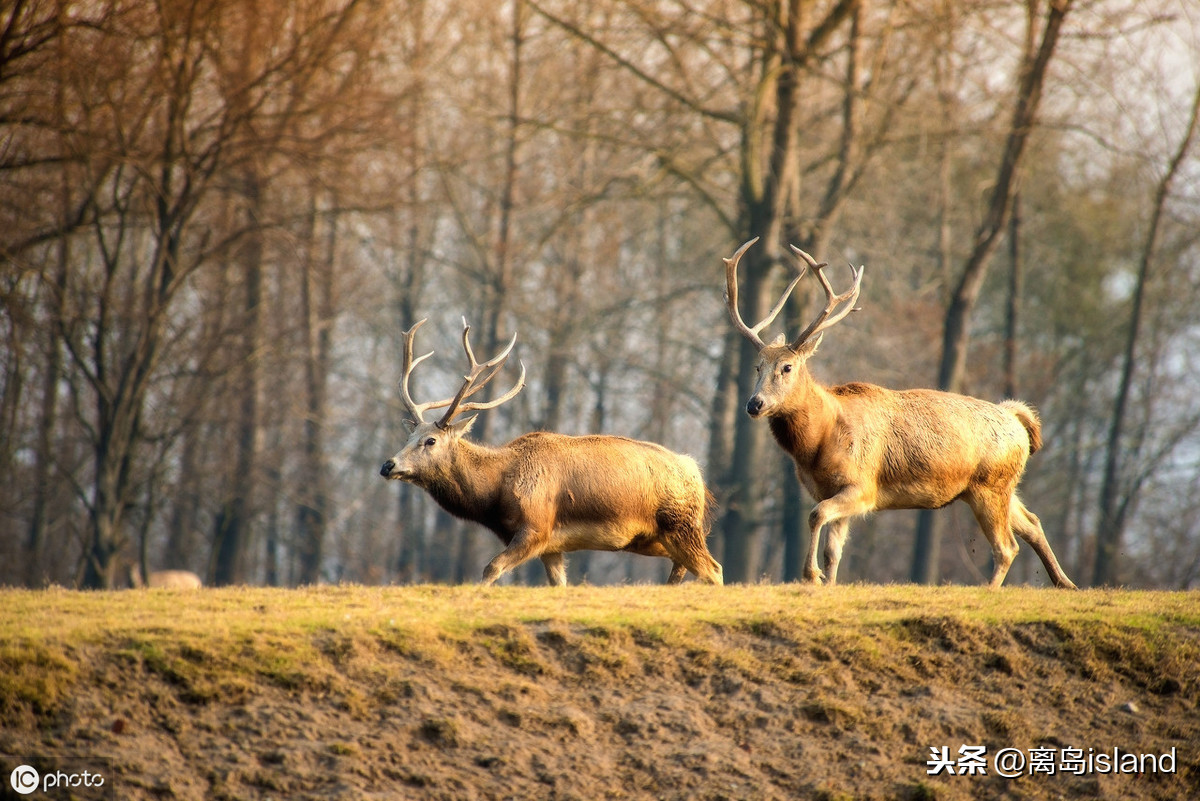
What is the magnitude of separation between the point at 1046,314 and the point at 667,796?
103 ft

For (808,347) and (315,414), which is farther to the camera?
(315,414)

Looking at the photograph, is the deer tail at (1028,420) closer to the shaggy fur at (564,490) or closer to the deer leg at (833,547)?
the deer leg at (833,547)

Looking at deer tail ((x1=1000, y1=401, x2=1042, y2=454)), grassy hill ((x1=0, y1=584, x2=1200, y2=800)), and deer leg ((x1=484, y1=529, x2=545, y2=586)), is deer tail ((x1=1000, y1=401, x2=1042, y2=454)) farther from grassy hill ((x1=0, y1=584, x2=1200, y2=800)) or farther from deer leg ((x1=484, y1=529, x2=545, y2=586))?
deer leg ((x1=484, y1=529, x2=545, y2=586))

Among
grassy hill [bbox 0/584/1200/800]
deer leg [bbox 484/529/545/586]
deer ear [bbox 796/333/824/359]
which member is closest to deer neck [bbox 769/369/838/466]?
deer ear [bbox 796/333/824/359]

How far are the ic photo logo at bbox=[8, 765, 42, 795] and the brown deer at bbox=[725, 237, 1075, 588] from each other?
6826mm

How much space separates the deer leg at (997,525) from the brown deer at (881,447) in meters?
0.01

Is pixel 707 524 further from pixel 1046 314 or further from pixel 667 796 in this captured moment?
pixel 1046 314

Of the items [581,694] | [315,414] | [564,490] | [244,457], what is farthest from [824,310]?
[315,414]

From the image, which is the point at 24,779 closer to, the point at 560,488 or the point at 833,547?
the point at 560,488

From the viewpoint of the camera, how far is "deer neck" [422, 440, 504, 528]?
1242 centimetres

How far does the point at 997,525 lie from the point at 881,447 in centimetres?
147

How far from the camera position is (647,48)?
23.3m

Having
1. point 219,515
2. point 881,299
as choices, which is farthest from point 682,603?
point 881,299

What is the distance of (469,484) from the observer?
490 inches
